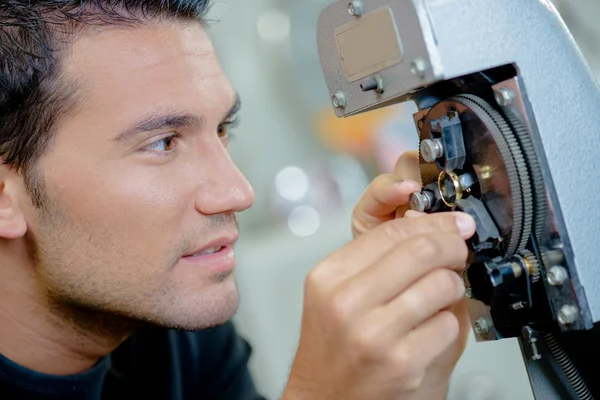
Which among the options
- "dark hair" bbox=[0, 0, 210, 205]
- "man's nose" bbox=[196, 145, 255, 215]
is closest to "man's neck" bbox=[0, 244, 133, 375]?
"dark hair" bbox=[0, 0, 210, 205]

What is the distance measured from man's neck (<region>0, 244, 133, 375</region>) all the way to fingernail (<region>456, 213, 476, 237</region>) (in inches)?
27.3

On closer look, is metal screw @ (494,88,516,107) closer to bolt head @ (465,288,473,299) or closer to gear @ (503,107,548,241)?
gear @ (503,107,548,241)

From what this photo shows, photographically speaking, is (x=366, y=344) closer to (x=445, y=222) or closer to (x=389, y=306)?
(x=389, y=306)

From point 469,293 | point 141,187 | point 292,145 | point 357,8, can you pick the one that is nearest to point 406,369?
point 469,293

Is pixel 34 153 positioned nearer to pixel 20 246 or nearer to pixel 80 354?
pixel 20 246

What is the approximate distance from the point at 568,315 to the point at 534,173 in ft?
0.47

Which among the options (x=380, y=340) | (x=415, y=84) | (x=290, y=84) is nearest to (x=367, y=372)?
(x=380, y=340)

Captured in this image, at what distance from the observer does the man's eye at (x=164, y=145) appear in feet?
3.43

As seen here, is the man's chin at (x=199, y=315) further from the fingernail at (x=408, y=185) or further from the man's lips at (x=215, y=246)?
the fingernail at (x=408, y=185)

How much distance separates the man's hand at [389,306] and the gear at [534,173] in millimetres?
66

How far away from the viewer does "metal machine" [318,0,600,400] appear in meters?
0.65

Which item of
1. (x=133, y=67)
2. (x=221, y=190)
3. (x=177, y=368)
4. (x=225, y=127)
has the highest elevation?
(x=133, y=67)

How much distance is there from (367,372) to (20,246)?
0.66 meters

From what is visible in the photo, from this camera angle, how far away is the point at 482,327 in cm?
78
